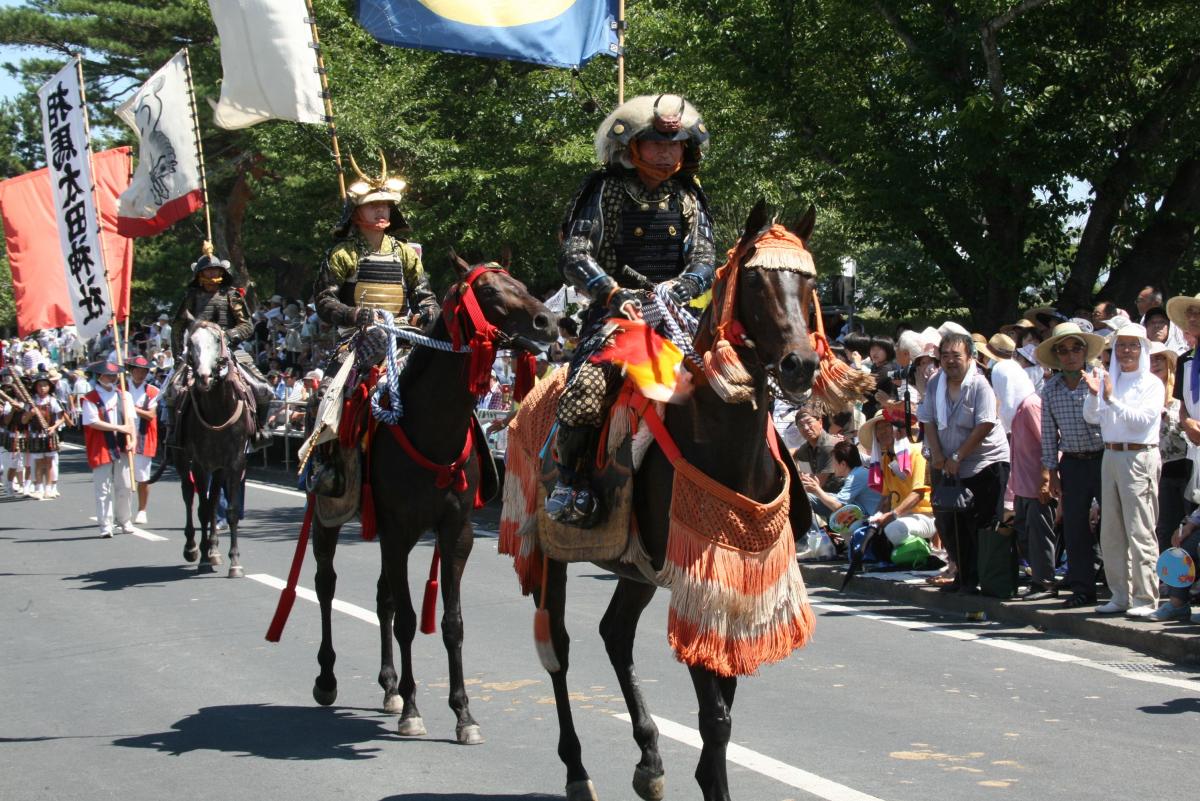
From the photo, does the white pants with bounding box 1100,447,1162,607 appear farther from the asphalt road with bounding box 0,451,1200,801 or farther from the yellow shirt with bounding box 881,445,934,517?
the yellow shirt with bounding box 881,445,934,517

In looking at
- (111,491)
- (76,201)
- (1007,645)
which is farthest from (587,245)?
(111,491)

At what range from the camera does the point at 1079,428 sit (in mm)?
11141

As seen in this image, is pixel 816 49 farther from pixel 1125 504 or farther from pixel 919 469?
pixel 1125 504

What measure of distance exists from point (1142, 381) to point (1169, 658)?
80.6 inches

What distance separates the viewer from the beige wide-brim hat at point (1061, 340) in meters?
11.3

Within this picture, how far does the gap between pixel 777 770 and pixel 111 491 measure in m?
12.4

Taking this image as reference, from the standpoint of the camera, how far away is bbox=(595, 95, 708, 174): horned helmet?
642 centimetres

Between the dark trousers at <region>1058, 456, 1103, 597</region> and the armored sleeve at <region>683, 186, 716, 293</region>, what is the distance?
5.61 meters

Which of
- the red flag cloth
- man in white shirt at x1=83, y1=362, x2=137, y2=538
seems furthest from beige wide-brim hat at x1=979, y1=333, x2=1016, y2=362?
the red flag cloth

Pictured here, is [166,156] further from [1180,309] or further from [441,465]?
[1180,309]

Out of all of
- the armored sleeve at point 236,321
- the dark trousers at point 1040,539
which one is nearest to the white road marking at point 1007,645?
the dark trousers at point 1040,539

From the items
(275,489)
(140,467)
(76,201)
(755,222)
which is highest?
(76,201)

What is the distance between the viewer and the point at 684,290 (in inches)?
247

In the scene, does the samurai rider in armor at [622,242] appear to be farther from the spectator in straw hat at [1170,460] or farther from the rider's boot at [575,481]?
the spectator in straw hat at [1170,460]
